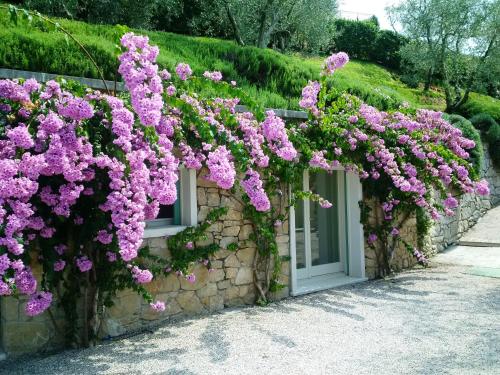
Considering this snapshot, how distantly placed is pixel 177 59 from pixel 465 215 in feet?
29.6

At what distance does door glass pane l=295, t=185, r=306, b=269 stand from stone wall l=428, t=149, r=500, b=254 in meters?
4.32

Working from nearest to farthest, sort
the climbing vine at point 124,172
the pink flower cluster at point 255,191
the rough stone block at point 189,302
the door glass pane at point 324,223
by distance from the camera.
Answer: the climbing vine at point 124,172 < the rough stone block at point 189,302 < the pink flower cluster at point 255,191 < the door glass pane at point 324,223

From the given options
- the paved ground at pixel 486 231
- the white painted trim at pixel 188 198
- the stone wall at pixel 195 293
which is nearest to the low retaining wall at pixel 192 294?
the stone wall at pixel 195 293

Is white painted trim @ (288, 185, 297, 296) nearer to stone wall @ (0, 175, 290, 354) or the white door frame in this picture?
stone wall @ (0, 175, 290, 354)

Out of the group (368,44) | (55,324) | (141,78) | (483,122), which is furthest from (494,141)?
(55,324)

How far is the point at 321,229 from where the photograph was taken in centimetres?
870

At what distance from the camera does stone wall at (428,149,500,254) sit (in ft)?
38.7

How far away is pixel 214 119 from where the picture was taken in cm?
599

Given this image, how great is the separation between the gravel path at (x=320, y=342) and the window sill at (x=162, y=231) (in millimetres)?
1090

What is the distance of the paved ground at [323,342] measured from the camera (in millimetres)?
4465

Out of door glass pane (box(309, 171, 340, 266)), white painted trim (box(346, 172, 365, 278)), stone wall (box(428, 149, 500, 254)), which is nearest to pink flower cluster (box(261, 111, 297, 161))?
door glass pane (box(309, 171, 340, 266))

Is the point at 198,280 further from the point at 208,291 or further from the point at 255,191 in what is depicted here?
the point at 255,191

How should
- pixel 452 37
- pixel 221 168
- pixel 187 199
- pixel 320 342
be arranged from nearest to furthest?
1. pixel 320 342
2. pixel 221 168
3. pixel 187 199
4. pixel 452 37

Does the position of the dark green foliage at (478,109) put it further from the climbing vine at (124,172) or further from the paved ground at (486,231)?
the climbing vine at (124,172)
